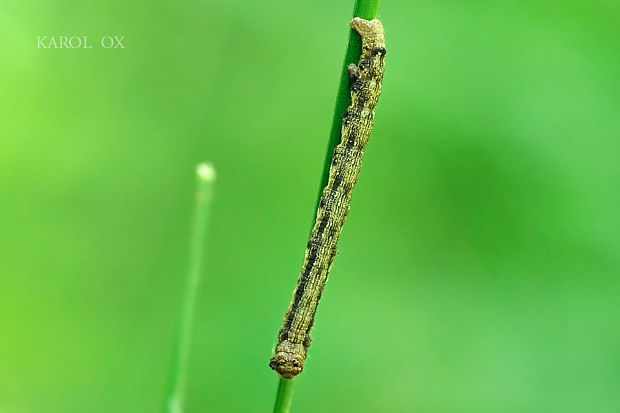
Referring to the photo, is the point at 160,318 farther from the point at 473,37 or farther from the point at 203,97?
the point at 473,37

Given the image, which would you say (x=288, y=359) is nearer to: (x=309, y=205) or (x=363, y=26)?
(x=363, y=26)

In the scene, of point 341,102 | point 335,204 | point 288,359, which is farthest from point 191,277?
point 335,204

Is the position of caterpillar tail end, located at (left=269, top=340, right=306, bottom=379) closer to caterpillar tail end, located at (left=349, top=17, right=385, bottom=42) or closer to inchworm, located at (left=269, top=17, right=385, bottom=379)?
inchworm, located at (left=269, top=17, right=385, bottom=379)

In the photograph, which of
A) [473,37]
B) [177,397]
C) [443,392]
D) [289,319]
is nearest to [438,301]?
[443,392]

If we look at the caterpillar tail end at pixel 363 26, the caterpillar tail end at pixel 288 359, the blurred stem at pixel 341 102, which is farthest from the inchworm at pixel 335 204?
the blurred stem at pixel 341 102

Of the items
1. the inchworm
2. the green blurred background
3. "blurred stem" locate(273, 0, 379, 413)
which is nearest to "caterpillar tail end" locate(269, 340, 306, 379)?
the inchworm

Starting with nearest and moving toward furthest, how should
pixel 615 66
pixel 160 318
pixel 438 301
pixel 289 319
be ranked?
pixel 289 319 → pixel 160 318 → pixel 438 301 → pixel 615 66
